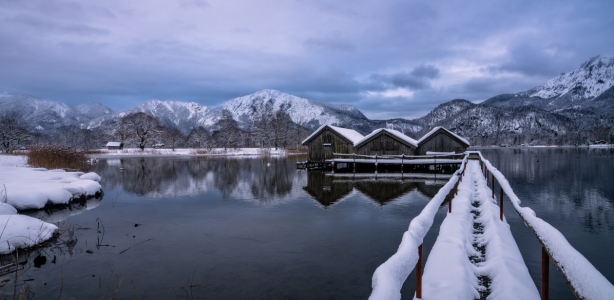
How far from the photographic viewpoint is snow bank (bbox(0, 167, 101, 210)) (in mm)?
14016

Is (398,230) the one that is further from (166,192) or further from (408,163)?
(408,163)

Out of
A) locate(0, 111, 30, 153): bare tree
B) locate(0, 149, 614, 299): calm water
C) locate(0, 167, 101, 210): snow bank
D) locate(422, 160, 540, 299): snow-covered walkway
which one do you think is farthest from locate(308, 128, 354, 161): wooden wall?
locate(0, 111, 30, 153): bare tree

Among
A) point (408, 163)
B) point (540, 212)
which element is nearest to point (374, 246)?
point (540, 212)

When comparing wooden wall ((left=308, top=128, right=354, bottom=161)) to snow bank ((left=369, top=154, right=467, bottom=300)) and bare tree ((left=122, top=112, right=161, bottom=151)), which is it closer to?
snow bank ((left=369, top=154, right=467, bottom=300))

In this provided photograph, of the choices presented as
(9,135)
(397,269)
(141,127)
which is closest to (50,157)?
(397,269)

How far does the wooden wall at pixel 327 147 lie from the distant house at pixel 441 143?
8917mm

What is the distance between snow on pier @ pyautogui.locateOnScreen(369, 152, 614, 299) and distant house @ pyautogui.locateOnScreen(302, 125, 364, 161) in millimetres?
30420

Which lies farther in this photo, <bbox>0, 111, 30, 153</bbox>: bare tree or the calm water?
<bbox>0, 111, 30, 153</bbox>: bare tree

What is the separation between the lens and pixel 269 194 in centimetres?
2080

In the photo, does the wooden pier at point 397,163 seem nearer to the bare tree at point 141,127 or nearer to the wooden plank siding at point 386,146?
the wooden plank siding at point 386,146

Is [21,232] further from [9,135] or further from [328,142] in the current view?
[9,135]

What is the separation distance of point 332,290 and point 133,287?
4915 millimetres

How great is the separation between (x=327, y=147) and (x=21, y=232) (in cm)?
3346

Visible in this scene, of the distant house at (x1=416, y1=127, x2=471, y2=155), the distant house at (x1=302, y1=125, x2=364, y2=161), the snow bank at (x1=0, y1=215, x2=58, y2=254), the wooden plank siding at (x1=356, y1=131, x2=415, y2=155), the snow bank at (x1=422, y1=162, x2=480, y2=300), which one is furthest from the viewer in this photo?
the distant house at (x1=302, y1=125, x2=364, y2=161)
